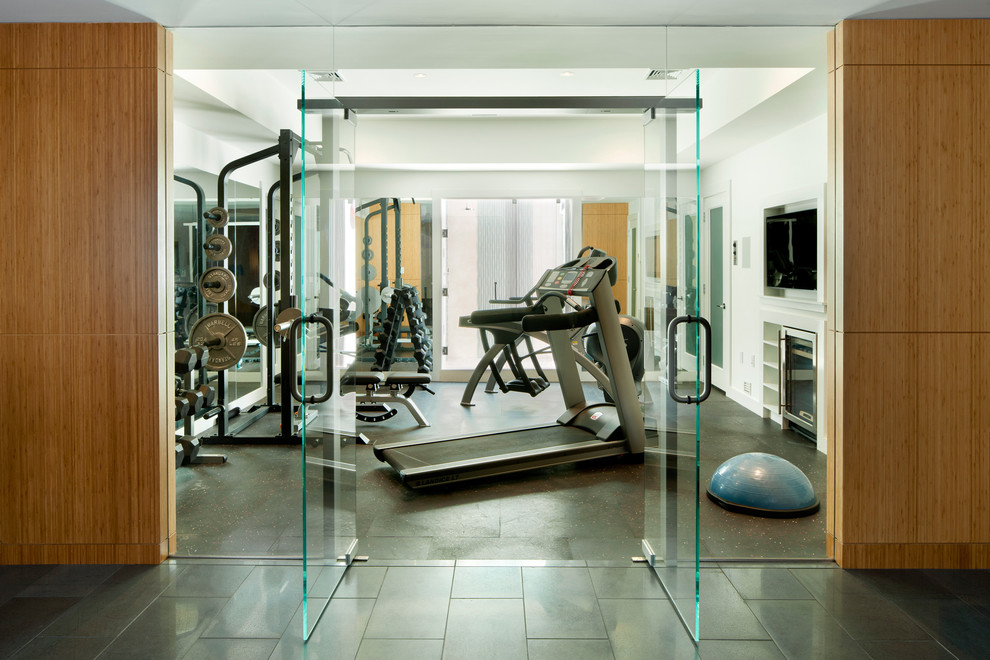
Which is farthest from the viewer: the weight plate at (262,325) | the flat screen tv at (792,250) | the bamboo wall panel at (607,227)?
the bamboo wall panel at (607,227)

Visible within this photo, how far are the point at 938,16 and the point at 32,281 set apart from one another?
3.76m

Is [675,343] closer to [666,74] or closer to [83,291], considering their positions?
[666,74]

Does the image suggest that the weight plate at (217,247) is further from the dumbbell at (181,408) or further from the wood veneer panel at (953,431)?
Answer: the wood veneer panel at (953,431)

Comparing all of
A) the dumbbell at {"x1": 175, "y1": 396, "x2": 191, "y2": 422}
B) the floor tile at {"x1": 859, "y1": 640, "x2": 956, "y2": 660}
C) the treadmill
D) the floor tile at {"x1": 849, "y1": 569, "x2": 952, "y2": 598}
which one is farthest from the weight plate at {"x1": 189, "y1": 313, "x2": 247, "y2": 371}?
the floor tile at {"x1": 859, "y1": 640, "x2": 956, "y2": 660}

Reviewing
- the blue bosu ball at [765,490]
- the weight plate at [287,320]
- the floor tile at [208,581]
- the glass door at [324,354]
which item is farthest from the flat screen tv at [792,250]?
the floor tile at [208,581]

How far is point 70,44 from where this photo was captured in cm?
298

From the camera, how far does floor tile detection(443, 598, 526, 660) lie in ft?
7.73

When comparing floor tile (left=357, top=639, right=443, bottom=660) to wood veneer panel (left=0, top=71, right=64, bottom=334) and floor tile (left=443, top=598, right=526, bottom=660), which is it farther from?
wood veneer panel (left=0, top=71, right=64, bottom=334)

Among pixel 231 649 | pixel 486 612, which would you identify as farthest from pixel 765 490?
pixel 231 649

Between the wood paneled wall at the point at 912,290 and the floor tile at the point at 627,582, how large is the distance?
813mm

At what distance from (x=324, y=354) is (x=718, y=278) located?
17.4 ft

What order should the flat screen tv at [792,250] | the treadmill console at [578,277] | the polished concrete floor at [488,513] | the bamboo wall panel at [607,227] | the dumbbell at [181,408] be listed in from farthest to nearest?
the bamboo wall panel at [607,227]
the flat screen tv at [792,250]
the treadmill console at [578,277]
the dumbbell at [181,408]
the polished concrete floor at [488,513]

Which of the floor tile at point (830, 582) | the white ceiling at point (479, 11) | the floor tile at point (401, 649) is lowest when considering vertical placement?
the floor tile at point (401, 649)

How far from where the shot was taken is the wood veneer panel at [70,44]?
9.75ft
